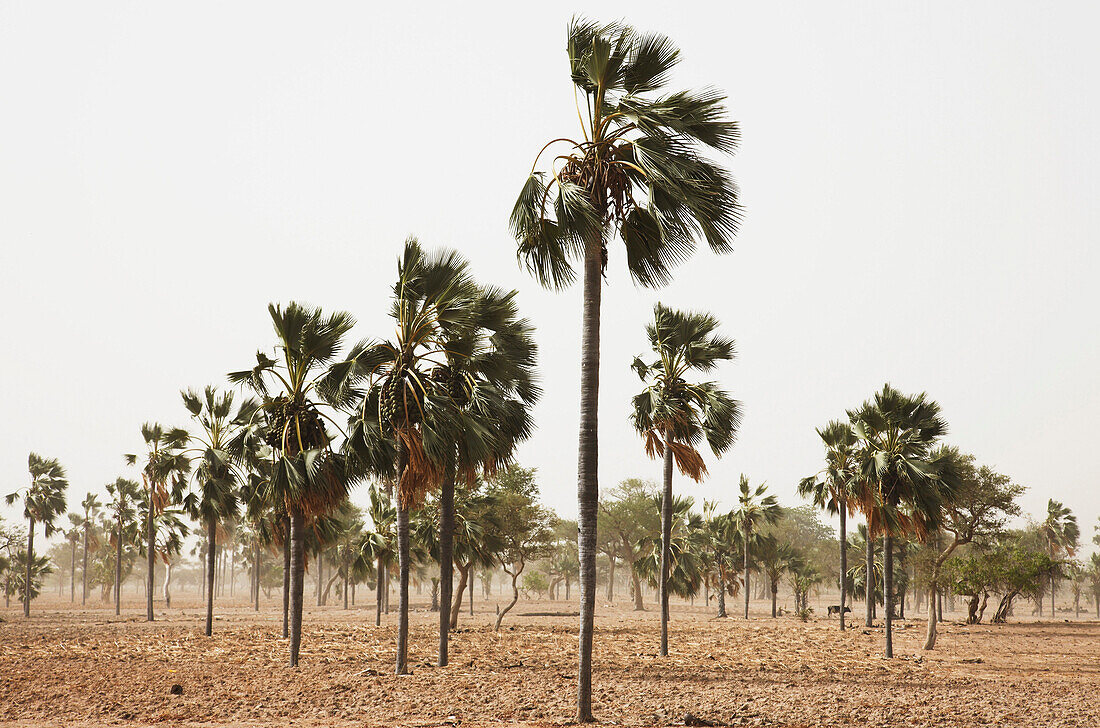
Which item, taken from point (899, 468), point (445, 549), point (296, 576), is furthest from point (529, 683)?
point (899, 468)

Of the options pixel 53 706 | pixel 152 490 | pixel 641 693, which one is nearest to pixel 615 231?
pixel 641 693

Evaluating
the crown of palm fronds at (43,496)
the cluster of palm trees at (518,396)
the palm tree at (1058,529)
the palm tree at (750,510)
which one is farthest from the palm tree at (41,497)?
the palm tree at (1058,529)

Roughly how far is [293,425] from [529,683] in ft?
27.2

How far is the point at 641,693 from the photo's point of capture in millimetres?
15969

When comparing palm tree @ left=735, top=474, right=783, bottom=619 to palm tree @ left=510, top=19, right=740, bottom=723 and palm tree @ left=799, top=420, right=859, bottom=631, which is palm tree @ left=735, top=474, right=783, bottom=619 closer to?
palm tree @ left=799, top=420, right=859, bottom=631

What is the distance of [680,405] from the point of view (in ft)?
75.3

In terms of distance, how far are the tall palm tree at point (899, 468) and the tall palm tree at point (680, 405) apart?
5.36 m

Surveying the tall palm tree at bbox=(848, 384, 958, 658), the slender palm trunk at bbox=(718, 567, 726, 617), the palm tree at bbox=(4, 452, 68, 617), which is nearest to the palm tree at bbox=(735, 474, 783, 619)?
the slender palm trunk at bbox=(718, 567, 726, 617)

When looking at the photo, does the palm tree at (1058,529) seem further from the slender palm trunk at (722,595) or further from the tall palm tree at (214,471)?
the tall palm tree at (214,471)

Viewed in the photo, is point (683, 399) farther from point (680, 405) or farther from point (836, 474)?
point (836, 474)

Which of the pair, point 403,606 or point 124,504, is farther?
point 124,504

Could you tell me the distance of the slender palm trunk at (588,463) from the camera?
12609 millimetres

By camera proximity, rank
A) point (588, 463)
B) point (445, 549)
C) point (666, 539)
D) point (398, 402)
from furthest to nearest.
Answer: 1. point (666, 539)
2. point (445, 549)
3. point (398, 402)
4. point (588, 463)

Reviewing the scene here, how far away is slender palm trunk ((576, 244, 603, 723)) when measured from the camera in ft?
41.4
